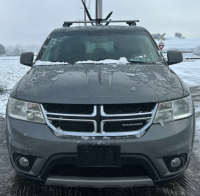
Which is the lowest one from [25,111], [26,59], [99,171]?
[99,171]

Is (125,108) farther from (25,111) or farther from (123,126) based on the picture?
(25,111)

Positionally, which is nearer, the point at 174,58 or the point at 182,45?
the point at 174,58

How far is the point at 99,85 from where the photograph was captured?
7.27 ft

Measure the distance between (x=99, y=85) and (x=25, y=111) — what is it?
719mm

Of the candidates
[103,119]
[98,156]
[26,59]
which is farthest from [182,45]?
[98,156]

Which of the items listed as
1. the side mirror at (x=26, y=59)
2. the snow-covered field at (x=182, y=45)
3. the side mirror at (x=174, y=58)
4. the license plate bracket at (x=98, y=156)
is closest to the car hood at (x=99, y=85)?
the license plate bracket at (x=98, y=156)

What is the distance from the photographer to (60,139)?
1.97 m

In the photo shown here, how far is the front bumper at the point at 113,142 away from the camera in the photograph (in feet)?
6.39

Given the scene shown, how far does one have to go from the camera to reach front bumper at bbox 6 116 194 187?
1947mm

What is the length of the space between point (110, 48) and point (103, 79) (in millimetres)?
1173

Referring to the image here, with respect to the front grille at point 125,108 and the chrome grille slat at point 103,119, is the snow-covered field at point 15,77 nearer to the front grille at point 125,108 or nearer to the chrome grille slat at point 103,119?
the chrome grille slat at point 103,119

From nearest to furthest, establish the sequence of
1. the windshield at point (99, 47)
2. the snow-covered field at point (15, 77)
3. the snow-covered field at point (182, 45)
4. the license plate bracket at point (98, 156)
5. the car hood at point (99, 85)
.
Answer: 1. the license plate bracket at point (98, 156)
2. the car hood at point (99, 85)
3. the windshield at point (99, 47)
4. the snow-covered field at point (15, 77)
5. the snow-covered field at point (182, 45)

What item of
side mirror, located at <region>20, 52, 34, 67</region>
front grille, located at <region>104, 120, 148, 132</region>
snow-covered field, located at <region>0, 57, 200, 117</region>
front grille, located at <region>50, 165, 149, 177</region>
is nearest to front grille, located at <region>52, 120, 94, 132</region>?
front grille, located at <region>104, 120, 148, 132</region>

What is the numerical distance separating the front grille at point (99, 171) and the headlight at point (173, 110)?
0.46 metres
